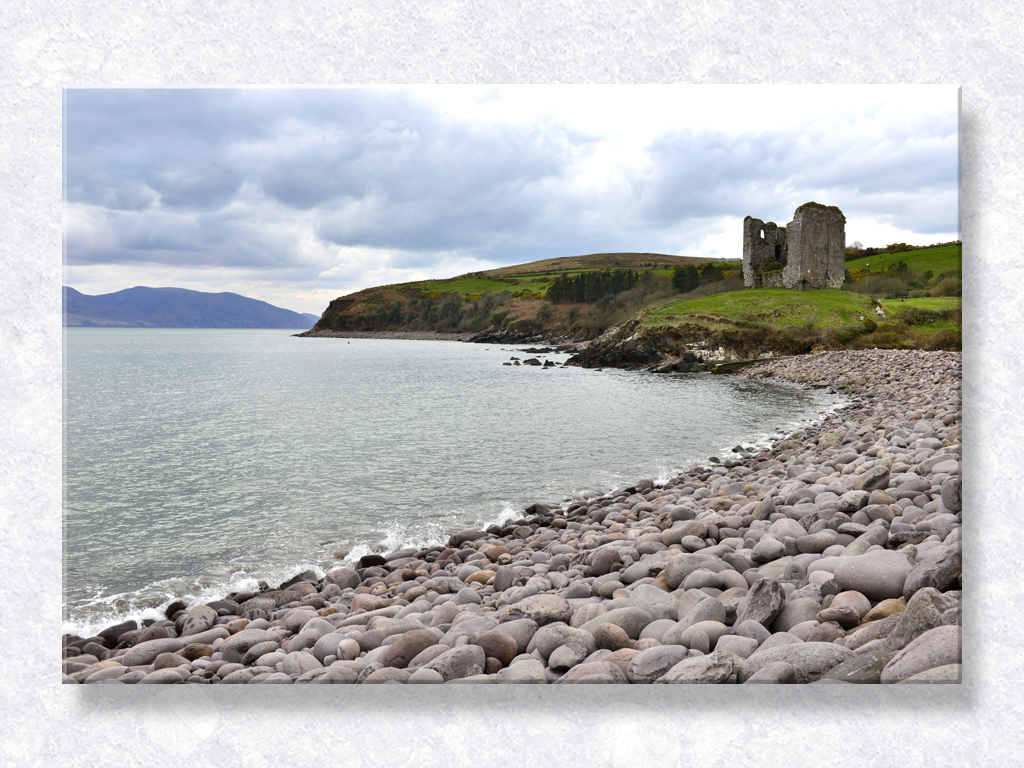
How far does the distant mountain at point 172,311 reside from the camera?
306 centimetres

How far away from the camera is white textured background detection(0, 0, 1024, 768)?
2410 millimetres

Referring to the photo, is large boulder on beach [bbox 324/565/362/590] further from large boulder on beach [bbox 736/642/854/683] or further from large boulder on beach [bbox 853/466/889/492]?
large boulder on beach [bbox 853/466/889/492]

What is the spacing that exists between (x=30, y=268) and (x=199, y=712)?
2.26 metres

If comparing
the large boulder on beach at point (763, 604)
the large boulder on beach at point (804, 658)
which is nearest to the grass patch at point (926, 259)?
the large boulder on beach at point (763, 604)

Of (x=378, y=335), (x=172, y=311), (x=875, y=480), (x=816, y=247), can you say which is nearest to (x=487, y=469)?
(x=172, y=311)

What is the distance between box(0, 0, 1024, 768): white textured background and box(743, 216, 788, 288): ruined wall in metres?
4.65

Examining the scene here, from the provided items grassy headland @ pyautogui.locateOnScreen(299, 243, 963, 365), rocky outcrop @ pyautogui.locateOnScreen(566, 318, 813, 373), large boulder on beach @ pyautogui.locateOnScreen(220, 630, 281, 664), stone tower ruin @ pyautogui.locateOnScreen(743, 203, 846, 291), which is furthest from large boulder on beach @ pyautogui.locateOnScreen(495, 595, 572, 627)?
rocky outcrop @ pyautogui.locateOnScreen(566, 318, 813, 373)

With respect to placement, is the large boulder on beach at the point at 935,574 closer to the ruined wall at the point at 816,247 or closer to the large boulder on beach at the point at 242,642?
the large boulder on beach at the point at 242,642

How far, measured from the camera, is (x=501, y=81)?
9.91 feet

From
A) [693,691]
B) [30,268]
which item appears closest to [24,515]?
[30,268]

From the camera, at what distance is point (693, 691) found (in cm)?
239

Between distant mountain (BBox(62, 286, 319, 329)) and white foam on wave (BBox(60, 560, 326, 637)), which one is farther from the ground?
distant mountain (BBox(62, 286, 319, 329))

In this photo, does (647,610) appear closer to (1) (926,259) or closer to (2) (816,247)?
(1) (926,259)

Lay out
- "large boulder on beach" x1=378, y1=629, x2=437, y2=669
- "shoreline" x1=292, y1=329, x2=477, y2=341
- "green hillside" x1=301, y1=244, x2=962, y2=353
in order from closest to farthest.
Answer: "large boulder on beach" x1=378, y1=629, x2=437, y2=669
"green hillside" x1=301, y1=244, x2=962, y2=353
"shoreline" x1=292, y1=329, x2=477, y2=341
